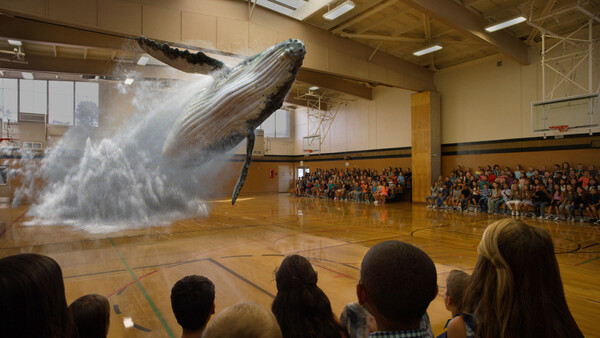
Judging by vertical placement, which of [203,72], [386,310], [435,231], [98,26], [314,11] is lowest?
[435,231]

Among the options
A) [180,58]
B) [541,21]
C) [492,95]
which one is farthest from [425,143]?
[180,58]

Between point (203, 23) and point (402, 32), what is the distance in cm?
684

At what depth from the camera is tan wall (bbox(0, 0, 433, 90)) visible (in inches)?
282

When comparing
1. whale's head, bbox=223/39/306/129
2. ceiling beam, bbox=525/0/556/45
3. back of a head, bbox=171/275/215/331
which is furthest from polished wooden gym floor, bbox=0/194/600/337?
ceiling beam, bbox=525/0/556/45

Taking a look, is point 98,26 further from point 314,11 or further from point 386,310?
point 386,310

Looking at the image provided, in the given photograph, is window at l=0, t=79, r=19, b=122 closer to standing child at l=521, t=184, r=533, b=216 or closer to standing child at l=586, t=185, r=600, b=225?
standing child at l=521, t=184, r=533, b=216

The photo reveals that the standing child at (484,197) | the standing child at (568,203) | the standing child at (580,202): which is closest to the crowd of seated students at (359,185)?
the standing child at (484,197)

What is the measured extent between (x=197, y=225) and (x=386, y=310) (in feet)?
25.6

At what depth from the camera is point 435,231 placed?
24.8ft

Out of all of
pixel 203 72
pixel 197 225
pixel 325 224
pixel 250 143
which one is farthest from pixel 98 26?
pixel 325 224

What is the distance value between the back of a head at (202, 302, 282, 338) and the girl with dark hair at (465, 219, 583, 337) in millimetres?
805

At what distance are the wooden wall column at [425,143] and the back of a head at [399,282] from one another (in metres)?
14.3

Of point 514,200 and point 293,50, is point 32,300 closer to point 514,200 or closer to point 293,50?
point 293,50

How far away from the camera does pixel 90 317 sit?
1.46m
